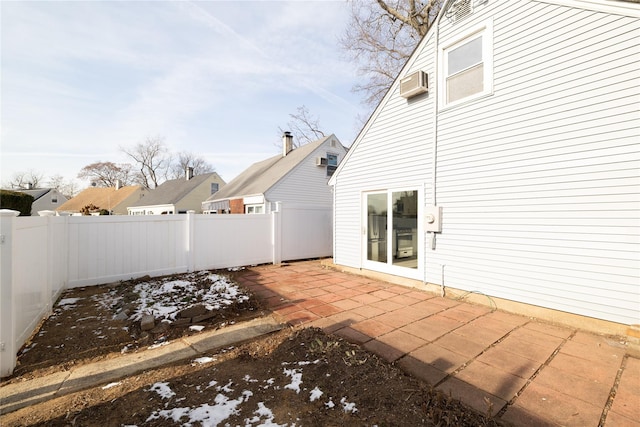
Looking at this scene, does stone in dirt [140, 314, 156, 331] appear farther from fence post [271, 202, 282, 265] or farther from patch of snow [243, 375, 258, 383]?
fence post [271, 202, 282, 265]

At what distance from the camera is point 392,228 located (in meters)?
6.11

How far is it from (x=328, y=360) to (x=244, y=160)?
27.8 m

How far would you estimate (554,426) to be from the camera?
186 cm

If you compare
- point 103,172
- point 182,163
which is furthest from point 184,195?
point 103,172

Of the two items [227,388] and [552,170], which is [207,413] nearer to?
[227,388]

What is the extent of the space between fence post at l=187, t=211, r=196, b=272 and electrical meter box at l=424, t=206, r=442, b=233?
562 cm

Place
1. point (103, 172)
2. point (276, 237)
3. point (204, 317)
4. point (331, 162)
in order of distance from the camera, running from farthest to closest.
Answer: point (103, 172)
point (331, 162)
point (276, 237)
point (204, 317)

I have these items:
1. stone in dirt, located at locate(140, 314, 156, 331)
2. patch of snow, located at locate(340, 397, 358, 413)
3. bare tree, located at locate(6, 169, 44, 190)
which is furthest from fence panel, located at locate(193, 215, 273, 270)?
bare tree, located at locate(6, 169, 44, 190)

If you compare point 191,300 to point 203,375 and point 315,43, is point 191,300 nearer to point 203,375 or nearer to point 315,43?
point 203,375

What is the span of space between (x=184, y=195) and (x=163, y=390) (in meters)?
25.2

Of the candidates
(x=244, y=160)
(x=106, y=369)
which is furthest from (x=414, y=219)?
(x=244, y=160)

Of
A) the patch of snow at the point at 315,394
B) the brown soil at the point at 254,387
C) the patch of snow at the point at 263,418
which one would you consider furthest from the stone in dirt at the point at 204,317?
the patch of snow at the point at 315,394

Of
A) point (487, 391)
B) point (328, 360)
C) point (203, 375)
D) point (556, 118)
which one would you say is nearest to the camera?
point (487, 391)

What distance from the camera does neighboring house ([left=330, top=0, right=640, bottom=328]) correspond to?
11.0ft
